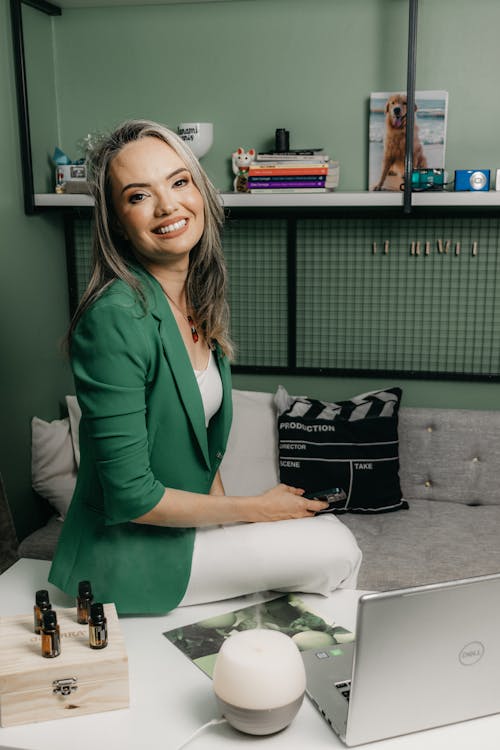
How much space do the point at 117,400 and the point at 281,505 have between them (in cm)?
39

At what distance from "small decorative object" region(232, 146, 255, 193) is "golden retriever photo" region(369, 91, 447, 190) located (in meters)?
0.42

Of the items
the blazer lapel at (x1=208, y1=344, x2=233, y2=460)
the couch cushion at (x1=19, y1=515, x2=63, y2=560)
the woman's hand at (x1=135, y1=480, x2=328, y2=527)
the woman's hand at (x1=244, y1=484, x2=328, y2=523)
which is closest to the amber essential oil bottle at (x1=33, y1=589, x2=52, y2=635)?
the woman's hand at (x1=135, y1=480, x2=328, y2=527)

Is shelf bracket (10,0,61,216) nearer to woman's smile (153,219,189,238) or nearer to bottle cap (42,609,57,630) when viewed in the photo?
woman's smile (153,219,189,238)

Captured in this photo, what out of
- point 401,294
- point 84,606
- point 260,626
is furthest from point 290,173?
point 84,606

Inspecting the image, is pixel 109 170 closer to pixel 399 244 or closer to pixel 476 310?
pixel 399 244

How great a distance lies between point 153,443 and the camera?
150cm

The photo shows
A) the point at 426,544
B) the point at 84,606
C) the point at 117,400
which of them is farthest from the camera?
the point at 426,544

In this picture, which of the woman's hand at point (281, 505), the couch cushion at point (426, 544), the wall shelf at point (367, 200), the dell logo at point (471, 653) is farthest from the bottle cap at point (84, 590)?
the wall shelf at point (367, 200)

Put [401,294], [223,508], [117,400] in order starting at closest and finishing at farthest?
[117,400] → [223,508] → [401,294]

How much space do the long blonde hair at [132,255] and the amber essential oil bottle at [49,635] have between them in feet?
1.77

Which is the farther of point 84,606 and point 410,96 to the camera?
point 410,96

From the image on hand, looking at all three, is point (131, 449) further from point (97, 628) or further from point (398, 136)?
point (398, 136)

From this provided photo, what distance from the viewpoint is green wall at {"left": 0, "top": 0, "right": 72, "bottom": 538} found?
2613 mm

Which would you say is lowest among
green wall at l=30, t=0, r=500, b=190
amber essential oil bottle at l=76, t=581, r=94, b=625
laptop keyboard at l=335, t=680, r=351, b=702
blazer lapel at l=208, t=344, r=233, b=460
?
laptop keyboard at l=335, t=680, r=351, b=702
